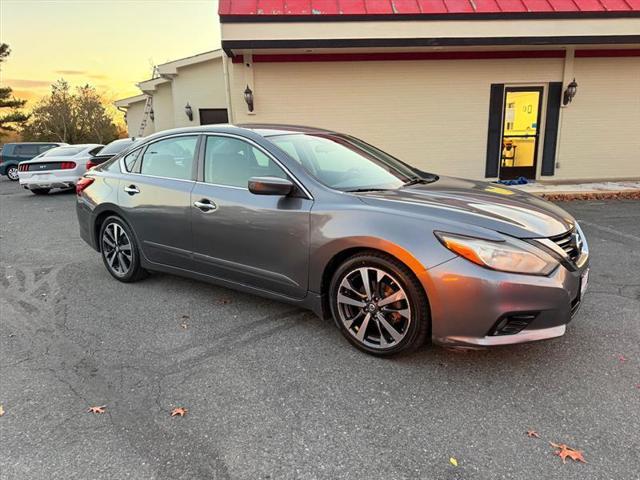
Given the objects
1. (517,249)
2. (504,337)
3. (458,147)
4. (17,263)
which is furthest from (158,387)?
Answer: (458,147)

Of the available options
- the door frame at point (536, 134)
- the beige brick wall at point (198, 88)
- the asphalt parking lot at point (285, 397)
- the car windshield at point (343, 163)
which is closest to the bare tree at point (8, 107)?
the beige brick wall at point (198, 88)

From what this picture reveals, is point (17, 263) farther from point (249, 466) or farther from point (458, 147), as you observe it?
point (458, 147)

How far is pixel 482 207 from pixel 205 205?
2133 millimetres

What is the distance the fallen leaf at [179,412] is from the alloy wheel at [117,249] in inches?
91.3

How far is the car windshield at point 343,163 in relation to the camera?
344 centimetres

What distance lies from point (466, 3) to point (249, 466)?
10078 mm

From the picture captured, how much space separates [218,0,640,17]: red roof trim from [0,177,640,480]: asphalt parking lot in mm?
7230

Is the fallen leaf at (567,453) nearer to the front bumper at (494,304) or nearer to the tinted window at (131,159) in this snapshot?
the front bumper at (494,304)

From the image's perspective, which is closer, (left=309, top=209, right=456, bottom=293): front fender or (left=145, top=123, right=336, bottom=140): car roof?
(left=309, top=209, right=456, bottom=293): front fender

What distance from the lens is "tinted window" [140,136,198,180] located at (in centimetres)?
402

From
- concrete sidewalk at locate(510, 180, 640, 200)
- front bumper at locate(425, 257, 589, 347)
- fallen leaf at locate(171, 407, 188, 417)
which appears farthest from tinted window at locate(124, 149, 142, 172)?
concrete sidewalk at locate(510, 180, 640, 200)

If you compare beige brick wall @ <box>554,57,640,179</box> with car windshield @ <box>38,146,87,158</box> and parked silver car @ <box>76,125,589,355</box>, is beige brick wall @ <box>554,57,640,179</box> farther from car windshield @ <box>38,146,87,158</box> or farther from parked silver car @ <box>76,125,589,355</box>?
car windshield @ <box>38,146,87,158</box>

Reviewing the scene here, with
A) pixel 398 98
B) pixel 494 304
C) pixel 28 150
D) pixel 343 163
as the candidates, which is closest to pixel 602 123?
pixel 398 98

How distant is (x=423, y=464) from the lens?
216 cm
